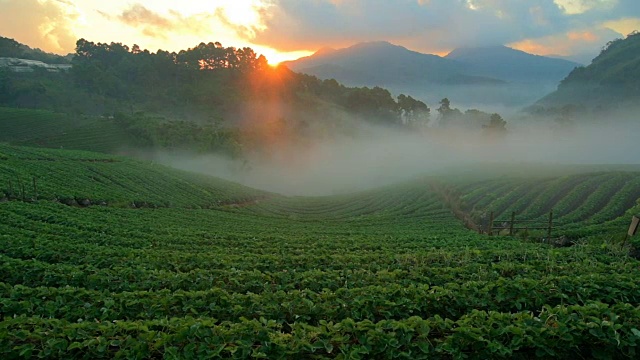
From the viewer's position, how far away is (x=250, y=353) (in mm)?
5773

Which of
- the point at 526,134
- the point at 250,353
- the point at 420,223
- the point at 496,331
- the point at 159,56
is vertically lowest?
the point at 420,223

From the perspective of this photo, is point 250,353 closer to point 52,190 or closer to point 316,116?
point 52,190

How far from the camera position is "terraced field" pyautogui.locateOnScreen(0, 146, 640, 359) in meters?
6.01

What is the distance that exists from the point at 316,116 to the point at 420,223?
11957cm

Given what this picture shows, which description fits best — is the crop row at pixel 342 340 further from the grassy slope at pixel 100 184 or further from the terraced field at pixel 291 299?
the grassy slope at pixel 100 184

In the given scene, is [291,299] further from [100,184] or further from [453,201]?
[453,201]

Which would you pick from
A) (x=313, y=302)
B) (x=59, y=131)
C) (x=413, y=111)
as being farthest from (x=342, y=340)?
(x=413, y=111)

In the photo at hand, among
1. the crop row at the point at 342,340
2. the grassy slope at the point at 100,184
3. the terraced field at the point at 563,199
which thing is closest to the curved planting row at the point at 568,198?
the terraced field at the point at 563,199

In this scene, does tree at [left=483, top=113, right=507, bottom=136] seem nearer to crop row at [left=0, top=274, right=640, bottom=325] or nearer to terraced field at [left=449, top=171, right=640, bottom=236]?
terraced field at [left=449, top=171, right=640, bottom=236]

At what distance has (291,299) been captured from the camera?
28.3 ft

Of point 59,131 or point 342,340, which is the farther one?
point 59,131

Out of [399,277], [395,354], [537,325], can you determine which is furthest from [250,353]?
[399,277]

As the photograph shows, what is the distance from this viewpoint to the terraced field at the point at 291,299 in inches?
237

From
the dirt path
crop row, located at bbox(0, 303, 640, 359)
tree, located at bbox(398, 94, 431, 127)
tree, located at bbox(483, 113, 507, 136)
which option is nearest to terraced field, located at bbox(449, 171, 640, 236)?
the dirt path
